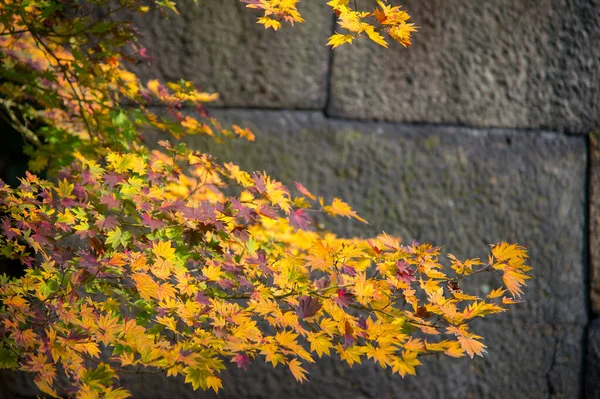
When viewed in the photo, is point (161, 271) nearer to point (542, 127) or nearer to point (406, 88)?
point (406, 88)

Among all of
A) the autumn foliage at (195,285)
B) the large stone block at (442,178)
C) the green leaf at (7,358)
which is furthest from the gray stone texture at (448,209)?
the green leaf at (7,358)

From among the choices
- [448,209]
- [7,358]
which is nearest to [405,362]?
[7,358]

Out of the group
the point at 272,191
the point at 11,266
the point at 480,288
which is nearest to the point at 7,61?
the point at 11,266

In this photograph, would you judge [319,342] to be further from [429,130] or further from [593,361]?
[593,361]

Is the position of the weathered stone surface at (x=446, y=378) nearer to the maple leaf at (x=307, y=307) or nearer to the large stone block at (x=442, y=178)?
the large stone block at (x=442, y=178)

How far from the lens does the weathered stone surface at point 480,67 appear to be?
204 cm

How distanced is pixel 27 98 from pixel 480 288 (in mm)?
1408

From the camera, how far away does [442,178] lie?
2061 mm

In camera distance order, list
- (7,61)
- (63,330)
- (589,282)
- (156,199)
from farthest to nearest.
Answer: (589,282), (7,61), (156,199), (63,330)

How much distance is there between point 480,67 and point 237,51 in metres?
0.71

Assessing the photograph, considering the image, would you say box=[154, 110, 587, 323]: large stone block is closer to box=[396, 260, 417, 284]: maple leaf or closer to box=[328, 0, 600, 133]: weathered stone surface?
box=[328, 0, 600, 133]: weathered stone surface

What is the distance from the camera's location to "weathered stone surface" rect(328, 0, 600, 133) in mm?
2043

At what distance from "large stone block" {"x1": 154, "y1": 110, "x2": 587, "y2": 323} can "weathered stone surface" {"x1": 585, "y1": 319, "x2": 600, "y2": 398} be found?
0.42 ft

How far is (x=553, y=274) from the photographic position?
2098 millimetres
